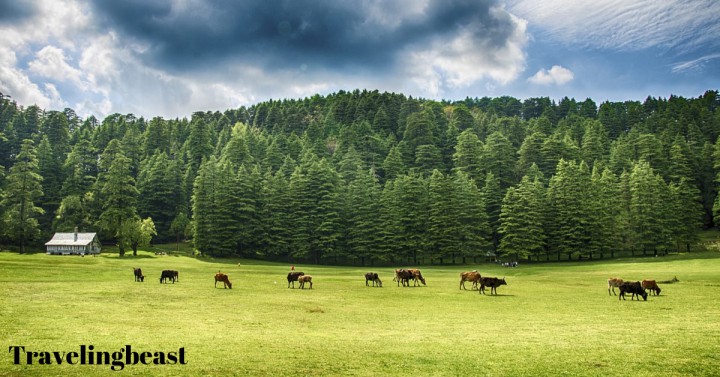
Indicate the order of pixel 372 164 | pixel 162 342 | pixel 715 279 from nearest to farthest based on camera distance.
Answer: pixel 162 342
pixel 715 279
pixel 372 164

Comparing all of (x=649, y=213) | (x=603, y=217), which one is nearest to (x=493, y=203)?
(x=603, y=217)

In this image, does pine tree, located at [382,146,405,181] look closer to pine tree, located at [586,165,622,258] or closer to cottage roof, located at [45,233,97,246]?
pine tree, located at [586,165,622,258]

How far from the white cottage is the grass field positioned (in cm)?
5482

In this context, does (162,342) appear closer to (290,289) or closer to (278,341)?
(278,341)

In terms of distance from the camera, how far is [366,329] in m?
18.8

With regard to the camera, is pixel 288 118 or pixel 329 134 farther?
pixel 288 118

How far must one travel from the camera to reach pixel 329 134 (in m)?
146

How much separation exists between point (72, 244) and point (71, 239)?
1.39m

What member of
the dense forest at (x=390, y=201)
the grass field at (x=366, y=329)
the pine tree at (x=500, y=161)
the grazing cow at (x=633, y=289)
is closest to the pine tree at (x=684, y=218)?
the dense forest at (x=390, y=201)

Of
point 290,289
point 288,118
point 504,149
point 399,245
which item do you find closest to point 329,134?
point 288,118

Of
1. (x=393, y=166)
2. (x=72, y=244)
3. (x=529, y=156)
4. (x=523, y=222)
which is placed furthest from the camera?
(x=393, y=166)

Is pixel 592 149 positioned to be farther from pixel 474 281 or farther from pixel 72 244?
pixel 72 244

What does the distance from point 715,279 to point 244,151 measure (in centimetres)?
9379

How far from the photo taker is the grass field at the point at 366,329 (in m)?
12.8
